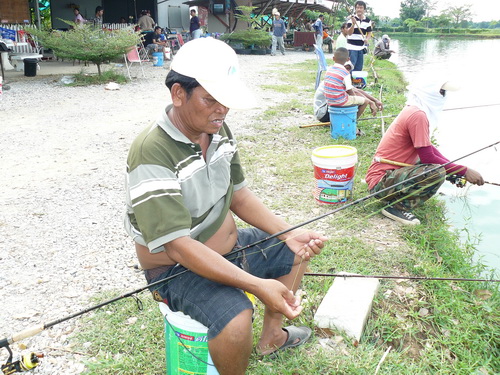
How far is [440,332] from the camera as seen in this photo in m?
2.79

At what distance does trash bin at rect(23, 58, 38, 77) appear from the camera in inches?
480

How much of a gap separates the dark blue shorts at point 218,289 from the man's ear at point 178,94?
2.29 feet

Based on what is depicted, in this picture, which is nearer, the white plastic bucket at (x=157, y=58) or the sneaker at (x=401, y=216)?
the sneaker at (x=401, y=216)

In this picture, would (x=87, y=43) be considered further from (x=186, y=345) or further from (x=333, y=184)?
(x=186, y=345)

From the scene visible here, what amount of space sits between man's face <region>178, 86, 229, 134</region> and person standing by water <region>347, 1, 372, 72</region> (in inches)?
346

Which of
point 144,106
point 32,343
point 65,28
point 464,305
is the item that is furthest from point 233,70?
point 65,28

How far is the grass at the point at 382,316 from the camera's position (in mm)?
2436

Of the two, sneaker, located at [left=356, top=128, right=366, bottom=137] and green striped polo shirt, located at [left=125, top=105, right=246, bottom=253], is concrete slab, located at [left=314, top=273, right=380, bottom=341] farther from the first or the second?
sneaker, located at [left=356, top=128, right=366, bottom=137]

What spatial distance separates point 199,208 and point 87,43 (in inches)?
390

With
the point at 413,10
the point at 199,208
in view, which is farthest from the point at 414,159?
the point at 413,10

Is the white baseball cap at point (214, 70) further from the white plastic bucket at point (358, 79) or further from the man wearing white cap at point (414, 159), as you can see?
the white plastic bucket at point (358, 79)

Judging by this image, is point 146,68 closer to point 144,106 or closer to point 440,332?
point 144,106

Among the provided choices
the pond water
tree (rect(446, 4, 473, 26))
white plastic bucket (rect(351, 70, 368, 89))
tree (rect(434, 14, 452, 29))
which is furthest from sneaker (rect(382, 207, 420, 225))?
tree (rect(446, 4, 473, 26))

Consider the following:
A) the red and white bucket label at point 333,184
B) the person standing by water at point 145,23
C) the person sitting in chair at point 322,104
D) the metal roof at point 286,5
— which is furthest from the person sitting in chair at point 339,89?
the metal roof at point 286,5
